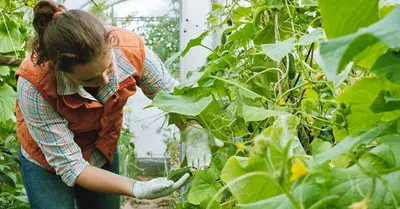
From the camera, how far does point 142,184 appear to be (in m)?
1.67

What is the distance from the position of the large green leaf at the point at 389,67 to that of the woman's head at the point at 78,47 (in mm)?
1035

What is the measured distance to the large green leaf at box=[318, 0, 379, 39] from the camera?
50 centimetres

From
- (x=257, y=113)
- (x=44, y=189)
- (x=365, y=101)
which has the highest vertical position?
(x=365, y=101)

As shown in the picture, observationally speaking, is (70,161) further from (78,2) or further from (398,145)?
(78,2)

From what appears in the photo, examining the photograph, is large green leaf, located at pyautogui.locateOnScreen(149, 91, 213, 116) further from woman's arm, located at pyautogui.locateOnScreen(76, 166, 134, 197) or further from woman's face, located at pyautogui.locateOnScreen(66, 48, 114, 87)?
woman's arm, located at pyautogui.locateOnScreen(76, 166, 134, 197)

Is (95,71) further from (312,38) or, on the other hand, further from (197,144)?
(312,38)

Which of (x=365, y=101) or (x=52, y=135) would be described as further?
(x=52, y=135)

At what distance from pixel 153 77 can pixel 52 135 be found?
37 cm

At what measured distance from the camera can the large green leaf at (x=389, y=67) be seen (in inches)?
20.7

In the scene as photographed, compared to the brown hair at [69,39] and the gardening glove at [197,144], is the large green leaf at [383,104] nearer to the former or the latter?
the gardening glove at [197,144]

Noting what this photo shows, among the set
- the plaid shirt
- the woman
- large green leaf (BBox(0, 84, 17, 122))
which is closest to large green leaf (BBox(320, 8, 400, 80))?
the woman

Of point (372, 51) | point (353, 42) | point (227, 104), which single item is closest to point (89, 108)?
point (227, 104)

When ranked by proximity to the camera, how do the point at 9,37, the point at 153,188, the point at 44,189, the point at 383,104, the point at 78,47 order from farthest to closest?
1. the point at 9,37
2. the point at 44,189
3. the point at 153,188
4. the point at 78,47
5. the point at 383,104

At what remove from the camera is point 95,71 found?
4.89 ft
